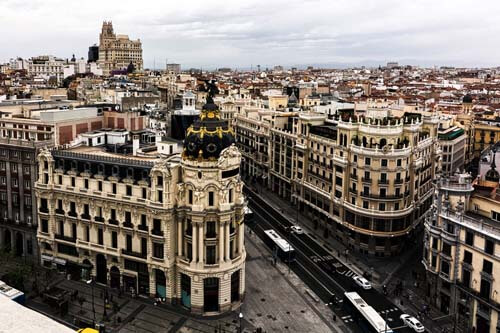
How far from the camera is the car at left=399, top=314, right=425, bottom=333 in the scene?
84.6 meters

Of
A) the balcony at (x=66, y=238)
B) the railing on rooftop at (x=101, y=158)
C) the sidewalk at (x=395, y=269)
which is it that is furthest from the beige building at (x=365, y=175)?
the balcony at (x=66, y=238)

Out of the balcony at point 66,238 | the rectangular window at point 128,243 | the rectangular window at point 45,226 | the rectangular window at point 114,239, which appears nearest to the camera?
the rectangular window at point 128,243

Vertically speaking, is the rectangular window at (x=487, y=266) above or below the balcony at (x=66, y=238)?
above

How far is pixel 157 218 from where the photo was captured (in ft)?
301

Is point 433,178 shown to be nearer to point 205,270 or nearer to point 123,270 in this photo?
point 205,270

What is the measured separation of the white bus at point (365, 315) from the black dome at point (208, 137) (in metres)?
32.8

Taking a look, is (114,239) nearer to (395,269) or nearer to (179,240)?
(179,240)

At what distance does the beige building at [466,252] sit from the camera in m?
81.2

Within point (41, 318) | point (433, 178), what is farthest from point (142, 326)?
point (433, 178)

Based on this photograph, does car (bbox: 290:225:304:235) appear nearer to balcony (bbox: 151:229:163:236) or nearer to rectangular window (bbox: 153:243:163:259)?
rectangular window (bbox: 153:243:163:259)

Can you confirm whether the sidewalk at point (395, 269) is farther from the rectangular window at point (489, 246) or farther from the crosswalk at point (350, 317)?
the rectangular window at point (489, 246)

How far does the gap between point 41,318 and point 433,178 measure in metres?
111

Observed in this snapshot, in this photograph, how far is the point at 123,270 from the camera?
97812 millimetres

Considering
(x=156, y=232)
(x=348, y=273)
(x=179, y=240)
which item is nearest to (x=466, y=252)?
(x=348, y=273)
